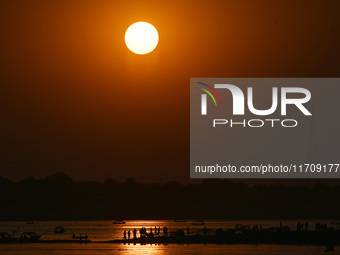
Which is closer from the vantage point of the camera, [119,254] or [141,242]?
[119,254]

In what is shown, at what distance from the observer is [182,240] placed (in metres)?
95.4

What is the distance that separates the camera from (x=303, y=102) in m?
68.2

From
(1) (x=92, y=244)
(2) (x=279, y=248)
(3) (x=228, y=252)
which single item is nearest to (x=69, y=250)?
(1) (x=92, y=244)

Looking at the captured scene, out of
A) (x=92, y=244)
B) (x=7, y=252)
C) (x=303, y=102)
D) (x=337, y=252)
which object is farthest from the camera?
(x=92, y=244)

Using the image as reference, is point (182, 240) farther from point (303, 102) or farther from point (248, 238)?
point (303, 102)

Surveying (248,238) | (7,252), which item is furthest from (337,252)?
(7,252)

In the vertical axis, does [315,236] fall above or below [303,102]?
below

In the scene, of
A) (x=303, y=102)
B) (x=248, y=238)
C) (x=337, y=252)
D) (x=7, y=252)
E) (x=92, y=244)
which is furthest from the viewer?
(x=92, y=244)

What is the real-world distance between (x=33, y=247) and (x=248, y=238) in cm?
2895

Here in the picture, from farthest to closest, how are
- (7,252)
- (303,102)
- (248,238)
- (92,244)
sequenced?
1. (92,244)
2. (248,238)
3. (7,252)
4. (303,102)

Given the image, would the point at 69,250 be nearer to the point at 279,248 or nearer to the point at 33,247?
the point at 33,247

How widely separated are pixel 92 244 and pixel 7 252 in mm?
19705

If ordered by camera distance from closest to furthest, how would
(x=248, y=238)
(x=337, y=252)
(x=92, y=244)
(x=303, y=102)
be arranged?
(x=303, y=102), (x=337, y=252), (x=248, y=238), (x=92, y=244)

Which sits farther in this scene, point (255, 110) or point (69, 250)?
point (69, 250)
